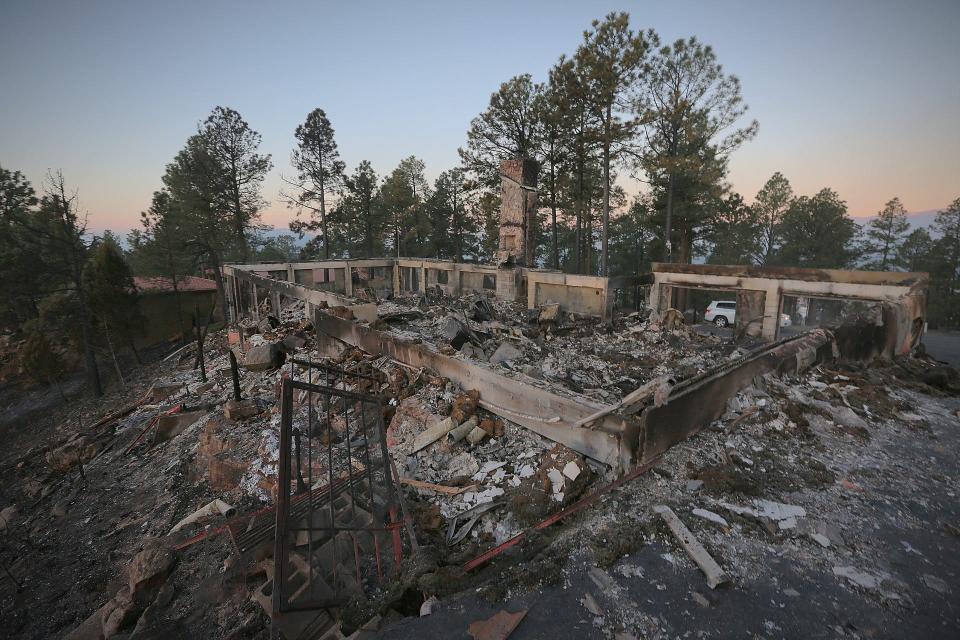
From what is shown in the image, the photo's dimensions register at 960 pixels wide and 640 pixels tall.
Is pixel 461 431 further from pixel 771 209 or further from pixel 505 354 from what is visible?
pixel 771 209

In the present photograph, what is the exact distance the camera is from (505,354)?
9250mm

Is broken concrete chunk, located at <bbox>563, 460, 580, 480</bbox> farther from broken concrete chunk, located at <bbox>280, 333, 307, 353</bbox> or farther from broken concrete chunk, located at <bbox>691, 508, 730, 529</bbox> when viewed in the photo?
broken concrete chunk, located at <bbox>280, 333, 307, 353</bbox>

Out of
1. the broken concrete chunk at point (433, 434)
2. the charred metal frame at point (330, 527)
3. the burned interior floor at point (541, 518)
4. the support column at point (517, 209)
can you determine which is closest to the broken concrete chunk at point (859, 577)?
the burned interior floor at point (541, 518)

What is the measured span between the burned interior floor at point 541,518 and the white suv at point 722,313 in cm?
950

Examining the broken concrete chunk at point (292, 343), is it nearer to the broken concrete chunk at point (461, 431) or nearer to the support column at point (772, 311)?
the broken concrete chunk at point (461, 431)

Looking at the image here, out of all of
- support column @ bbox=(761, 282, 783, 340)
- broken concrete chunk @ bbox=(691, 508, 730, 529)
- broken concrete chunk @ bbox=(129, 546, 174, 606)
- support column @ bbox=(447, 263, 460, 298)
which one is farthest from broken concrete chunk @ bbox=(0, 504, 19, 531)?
support column @ bbox=(761, 282, 783, 340)

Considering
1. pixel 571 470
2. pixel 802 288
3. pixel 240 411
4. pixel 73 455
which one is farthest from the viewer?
pixel 802 288

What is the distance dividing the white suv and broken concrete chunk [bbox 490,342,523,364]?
14159mm

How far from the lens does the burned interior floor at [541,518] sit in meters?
2.99

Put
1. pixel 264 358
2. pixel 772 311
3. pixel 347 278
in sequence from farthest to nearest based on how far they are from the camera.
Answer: pixel 347 278 → pixel 772 311 → pixel 264 358

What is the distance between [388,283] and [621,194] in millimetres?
18037

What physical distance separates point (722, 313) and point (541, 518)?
18.5 m

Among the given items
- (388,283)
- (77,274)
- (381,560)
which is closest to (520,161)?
(388,283)

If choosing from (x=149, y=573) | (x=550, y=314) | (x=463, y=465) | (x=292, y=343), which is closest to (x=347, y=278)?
(x=292, y=343)
